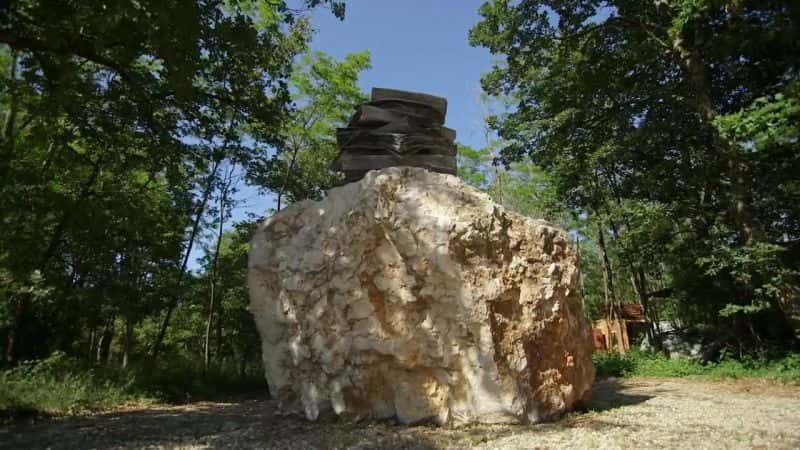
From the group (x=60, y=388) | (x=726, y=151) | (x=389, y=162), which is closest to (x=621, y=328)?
(x=726, y=151)

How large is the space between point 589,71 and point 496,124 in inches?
105

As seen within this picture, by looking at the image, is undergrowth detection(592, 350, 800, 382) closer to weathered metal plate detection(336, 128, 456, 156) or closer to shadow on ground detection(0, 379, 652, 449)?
shadow on ground detection(0, 379, 652, 449)

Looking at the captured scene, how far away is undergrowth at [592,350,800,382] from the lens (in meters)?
9.09

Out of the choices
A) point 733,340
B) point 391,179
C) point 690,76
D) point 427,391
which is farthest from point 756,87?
point 427,391

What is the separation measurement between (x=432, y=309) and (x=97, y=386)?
7.43m

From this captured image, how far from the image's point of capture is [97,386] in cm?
938

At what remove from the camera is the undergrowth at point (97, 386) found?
779 cm

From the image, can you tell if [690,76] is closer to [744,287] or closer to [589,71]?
[589,71]

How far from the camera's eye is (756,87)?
1067 centimetres

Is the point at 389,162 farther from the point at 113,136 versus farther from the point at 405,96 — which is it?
the point at 113,136

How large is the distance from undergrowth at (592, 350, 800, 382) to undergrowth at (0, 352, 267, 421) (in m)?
8.25

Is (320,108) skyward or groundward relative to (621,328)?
skyward

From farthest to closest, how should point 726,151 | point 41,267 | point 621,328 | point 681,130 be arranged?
1. point 621,328
2. point 681,130
3. point 41,267
4. point 726,151

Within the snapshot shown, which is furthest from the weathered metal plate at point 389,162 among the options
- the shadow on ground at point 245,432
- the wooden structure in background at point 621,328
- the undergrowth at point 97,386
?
the wooden structure in background at point 621,328
